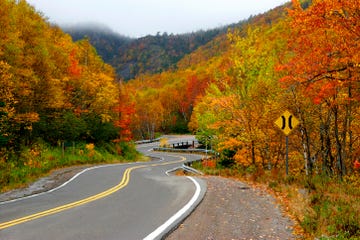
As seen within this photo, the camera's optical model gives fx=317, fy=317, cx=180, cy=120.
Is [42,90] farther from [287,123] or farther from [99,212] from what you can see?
[287,123]

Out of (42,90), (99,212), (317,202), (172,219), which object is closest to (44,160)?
(42,90)

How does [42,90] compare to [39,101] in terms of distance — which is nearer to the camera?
[42,90]

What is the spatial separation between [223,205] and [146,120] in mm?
75632

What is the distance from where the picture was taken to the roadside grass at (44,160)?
52.1ft

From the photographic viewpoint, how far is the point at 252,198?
38.1 feet

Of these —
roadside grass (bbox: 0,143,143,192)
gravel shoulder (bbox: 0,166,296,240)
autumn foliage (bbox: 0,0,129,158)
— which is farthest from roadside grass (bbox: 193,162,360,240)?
autumn foliage (bbox: 0,0,129,158)

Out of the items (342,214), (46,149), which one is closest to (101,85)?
(46,149)

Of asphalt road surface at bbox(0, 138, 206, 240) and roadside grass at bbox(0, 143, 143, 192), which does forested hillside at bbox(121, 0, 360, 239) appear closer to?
asphalt road surface at bbox(0, 138, 206, 240)

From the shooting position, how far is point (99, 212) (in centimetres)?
897

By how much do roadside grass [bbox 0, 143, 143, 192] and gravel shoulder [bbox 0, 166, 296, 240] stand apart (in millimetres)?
2643

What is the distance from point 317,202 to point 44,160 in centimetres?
1861

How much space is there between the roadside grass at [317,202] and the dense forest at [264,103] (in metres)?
0.04

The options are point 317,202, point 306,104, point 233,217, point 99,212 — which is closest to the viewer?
point 233,217

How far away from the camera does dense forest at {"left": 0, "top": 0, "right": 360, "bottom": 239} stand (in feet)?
35.5
